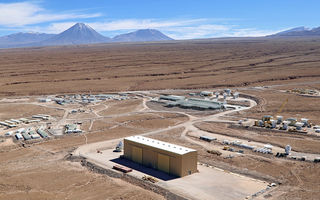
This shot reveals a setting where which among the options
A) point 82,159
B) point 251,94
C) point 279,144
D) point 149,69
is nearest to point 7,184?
point 82,159

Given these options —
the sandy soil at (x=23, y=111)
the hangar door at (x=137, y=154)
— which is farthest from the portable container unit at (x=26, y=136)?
the hangar door at (x=137, y=154)

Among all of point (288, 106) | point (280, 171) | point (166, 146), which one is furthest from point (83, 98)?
point (280, 171)

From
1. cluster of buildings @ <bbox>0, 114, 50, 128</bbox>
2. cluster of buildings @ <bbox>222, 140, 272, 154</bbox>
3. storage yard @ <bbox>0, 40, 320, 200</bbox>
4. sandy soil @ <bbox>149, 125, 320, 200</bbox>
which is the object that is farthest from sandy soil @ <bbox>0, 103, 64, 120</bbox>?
sandy soil @ <bbox>149, 125, 320, 200</bbox>

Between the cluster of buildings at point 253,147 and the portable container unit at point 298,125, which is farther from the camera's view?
the portable container unit at point 298,125

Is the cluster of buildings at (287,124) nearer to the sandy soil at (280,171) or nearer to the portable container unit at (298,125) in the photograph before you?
the portable container unit at (298,125)

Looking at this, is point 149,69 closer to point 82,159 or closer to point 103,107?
point 103,107
